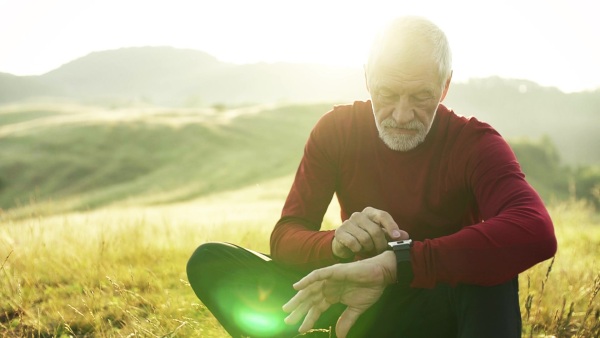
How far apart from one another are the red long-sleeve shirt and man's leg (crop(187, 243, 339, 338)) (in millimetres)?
117

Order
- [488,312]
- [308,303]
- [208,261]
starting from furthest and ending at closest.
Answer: [208,261]
[308,303]
[488,312]

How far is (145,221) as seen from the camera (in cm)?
653

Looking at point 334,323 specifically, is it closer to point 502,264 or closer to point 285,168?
point 502,264

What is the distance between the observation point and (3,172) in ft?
151

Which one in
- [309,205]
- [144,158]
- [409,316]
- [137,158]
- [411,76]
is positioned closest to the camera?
[409,316]

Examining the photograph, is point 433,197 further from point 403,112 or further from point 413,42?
point 413,42

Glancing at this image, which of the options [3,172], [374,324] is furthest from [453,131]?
[3,172]

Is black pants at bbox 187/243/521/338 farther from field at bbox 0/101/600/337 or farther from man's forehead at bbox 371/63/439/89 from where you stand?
man's forehead at bbox 371/63/439/89

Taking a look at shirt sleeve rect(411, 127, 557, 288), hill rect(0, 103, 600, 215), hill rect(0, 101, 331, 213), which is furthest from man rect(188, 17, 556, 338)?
hill rect(0, 101, 331, 213)

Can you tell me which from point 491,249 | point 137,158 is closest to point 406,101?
point 491,249

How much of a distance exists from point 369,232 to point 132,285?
260 centimetres

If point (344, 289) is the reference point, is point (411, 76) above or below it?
above

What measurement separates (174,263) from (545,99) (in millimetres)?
196923

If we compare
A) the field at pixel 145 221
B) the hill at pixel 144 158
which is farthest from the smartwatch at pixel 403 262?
the hill at pixel 144 158
